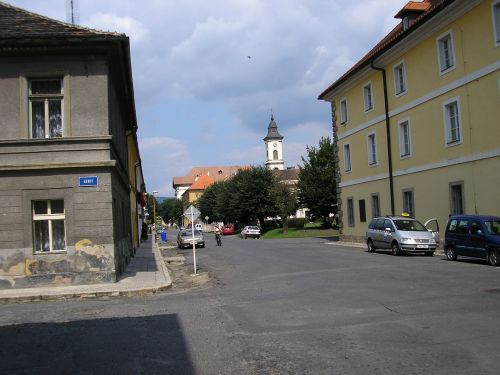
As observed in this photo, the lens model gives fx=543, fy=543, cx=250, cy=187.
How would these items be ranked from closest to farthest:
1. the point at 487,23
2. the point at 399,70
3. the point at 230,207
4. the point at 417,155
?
the point at 487,23
the point at 417,155
the point at 399,70
the point at 230,207

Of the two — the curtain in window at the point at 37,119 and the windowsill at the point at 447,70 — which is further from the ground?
the windowsill at the point at 447,70

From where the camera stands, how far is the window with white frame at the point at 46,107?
52.2ft

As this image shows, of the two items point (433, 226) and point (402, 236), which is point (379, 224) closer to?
point (402, 236)

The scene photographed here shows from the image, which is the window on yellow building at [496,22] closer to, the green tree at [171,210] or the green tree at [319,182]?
the green tree at [319,182]

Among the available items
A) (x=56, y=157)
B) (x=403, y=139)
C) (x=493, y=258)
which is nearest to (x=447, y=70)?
(x=403, y=139)

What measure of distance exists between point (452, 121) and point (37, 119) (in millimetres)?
17629

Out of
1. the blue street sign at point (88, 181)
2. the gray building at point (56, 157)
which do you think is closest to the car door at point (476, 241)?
the gray building at point (56, 157)

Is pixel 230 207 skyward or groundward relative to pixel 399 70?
groundward

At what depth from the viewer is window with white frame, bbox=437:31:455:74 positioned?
2397 cm

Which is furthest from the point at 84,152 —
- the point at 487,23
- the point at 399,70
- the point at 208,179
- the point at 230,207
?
the point at 208,179

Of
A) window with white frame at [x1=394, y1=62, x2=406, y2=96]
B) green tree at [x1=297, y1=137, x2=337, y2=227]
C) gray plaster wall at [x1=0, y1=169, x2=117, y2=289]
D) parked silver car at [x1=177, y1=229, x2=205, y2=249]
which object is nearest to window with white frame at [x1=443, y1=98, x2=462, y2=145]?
window with white frame at [x1=394, y1=62, x2=406, y2=96]

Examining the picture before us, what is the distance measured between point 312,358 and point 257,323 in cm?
248

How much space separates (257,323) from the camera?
8773mm

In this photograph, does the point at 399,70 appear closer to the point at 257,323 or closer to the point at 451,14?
the point at 451,14
